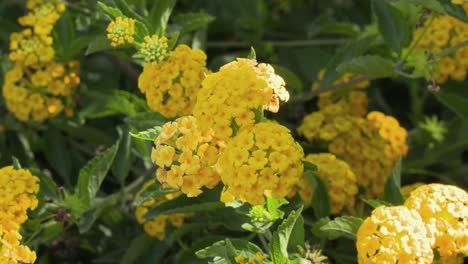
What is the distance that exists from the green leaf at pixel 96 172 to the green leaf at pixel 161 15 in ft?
1.41

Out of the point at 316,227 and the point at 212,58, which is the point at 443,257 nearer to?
the point at 316,227

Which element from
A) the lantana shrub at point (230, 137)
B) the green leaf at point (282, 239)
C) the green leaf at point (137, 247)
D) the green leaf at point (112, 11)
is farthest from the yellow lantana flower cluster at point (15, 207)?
the green leaf at point (282, 239)

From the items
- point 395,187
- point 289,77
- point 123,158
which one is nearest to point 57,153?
point 123,158

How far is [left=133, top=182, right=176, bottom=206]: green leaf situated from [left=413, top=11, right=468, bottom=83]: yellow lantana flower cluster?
1.10 m

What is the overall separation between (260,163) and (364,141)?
96cm

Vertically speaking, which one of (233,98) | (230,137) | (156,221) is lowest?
(156,221)

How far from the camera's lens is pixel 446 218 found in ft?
7.50

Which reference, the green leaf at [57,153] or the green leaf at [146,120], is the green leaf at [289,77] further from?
the green leaf at [57,153]

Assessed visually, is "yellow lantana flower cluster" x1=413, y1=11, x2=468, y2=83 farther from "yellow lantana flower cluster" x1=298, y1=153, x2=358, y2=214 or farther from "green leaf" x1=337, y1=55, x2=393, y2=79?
"yellow lantana flower cluster" x1=298, y1=153, x2=358, y2=214

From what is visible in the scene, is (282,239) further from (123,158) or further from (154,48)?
(123,158)

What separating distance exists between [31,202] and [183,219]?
1.96 feet

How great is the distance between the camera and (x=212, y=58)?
146 inches

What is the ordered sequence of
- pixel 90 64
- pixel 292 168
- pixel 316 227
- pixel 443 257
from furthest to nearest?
pixel 90 64 < pixel 316 227 < pixel 443 257 < pixel 292 168

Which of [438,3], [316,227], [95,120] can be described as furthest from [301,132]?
[95,120]
